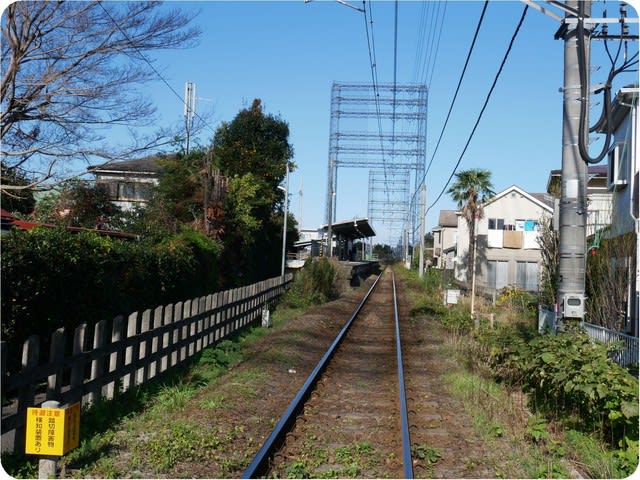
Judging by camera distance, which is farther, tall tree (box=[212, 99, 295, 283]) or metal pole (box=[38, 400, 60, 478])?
tall tree (box=[212, 99, 295, 283])

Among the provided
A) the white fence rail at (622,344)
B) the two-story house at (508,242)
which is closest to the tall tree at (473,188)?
the two-story house at (508,242)

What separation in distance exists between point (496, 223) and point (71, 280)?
1786 inches

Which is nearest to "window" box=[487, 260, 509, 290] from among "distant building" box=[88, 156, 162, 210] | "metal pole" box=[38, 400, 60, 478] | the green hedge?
"distant building" box=[88, 156, 162, 210]

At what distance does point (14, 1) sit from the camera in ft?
34.8

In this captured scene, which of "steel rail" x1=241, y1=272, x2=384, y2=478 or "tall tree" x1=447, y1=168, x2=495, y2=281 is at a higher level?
"tall tree" x1=447, y1=168, x2=495, y2=281

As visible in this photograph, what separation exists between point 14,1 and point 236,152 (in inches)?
970

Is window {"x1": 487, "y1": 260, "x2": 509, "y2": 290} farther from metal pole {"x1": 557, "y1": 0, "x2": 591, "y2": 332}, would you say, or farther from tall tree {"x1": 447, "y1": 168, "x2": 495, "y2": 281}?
metal pole {"x1": 557, "y1": 0, "x2": 591, "y2": 332}

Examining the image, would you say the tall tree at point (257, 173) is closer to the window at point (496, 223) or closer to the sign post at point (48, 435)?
the window at point (496, 223)

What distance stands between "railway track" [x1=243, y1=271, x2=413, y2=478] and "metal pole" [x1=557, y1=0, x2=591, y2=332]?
275 centimetres

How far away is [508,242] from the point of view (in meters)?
49.9

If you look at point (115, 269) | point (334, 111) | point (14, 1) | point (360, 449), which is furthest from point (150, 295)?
point (334, 111)

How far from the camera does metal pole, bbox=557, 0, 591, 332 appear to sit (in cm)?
928

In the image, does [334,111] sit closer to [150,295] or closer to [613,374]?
[150,295]

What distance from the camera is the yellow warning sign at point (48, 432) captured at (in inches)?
221
